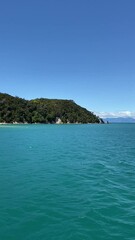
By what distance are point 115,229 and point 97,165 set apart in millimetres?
20470

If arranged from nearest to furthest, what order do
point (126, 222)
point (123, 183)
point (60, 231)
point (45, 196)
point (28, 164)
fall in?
point (60, 231) → point (126, 222) → point (45, 196) → point (123, 183) → point (28, 164)

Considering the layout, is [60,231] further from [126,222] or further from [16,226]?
[126,222]

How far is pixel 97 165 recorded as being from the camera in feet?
113

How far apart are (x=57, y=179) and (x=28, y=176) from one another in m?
2.94

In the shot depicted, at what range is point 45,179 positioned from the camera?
83.8 feet

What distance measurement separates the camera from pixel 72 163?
36.0 meters

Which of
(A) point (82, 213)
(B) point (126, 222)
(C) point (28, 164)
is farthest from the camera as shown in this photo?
(C) point (28, 164)

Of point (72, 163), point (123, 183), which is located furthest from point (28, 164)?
point (123, 183)

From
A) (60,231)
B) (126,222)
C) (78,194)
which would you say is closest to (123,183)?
(78,194)

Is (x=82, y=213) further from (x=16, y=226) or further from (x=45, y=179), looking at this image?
(x=45, y=179)

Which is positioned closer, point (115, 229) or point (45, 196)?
point (115, 229)

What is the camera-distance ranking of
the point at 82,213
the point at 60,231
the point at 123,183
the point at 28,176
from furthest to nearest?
the point at 28,176 → the point at 123,183 → the point at 82,213 → the point at 60,231

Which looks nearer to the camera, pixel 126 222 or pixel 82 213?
pixel 126 222

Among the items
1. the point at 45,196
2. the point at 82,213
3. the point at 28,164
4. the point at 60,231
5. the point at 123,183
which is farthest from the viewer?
the point at 28,164
